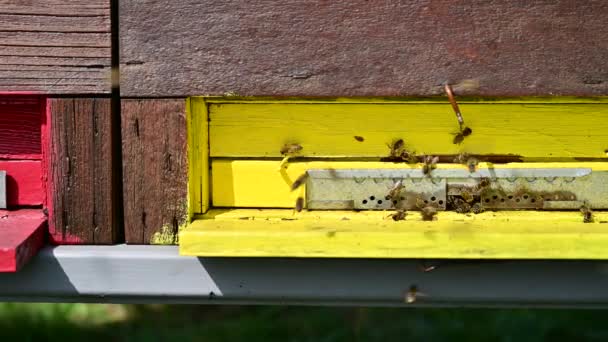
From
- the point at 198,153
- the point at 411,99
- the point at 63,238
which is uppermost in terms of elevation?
the point at 411,99

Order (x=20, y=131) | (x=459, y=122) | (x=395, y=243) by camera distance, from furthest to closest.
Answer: (x=20, y=131) < (x=459, y=122) < (x=395, y=243)

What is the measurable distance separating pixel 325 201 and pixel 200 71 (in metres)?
0.44

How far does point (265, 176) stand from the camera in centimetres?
179

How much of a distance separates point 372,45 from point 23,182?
0.94 m

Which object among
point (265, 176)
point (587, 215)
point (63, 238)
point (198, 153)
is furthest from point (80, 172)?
point (587, 215)

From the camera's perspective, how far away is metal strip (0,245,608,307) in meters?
1.73

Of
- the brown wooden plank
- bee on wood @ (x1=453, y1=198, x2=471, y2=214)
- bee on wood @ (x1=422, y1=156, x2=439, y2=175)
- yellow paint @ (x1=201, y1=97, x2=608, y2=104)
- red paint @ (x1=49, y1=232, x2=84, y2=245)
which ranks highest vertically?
the brown wooden plank

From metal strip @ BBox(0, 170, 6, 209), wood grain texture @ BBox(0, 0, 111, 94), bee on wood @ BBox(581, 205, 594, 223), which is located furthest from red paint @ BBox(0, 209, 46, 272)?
bee on wood @ BBox(581, 205, 594, 223)

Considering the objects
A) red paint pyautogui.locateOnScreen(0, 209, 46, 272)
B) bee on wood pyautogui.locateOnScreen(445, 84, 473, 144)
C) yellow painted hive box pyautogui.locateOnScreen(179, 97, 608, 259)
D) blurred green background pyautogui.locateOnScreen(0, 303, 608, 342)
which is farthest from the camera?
blurred green background pyautogui.locateOnScreen(0, 303, 608, 342)

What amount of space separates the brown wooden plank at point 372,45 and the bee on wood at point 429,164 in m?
0.17

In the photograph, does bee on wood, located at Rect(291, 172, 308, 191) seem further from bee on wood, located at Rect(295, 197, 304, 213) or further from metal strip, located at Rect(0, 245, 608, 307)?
metal strip, located at Rect(0, 245, 608, 307)

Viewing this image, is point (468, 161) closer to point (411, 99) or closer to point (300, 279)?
point (411, 99)

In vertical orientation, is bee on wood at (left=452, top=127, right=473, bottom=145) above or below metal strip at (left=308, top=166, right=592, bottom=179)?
above

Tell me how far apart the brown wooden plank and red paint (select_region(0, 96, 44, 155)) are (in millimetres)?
306
